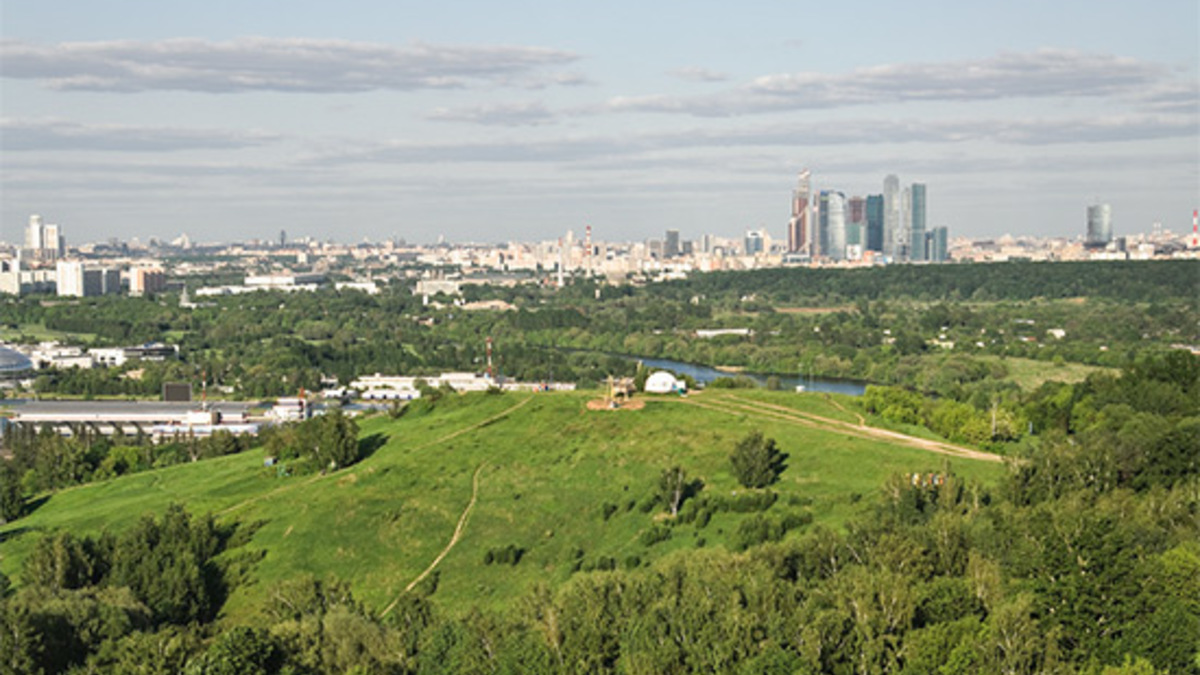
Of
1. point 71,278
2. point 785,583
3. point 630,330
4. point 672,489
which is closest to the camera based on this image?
point 785,583

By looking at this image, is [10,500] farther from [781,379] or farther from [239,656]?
[781,379]

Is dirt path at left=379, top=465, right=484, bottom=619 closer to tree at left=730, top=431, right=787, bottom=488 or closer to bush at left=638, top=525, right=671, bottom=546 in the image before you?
bush at left=638, top=525, right=671, bottom=546

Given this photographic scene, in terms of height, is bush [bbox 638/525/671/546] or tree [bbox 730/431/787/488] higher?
tree [bbox 730/431/787/488]

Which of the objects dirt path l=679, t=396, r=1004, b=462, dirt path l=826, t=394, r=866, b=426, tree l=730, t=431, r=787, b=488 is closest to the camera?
tree l=730, t=431, r=787, b=488

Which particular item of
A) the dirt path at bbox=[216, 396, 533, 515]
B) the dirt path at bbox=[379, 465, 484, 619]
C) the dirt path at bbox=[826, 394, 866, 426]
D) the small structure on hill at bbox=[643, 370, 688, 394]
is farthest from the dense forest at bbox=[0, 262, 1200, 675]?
the small structure on hill at bbox=[643, 370, 688, 394]

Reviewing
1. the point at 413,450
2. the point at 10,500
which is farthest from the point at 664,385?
the point at 10,500

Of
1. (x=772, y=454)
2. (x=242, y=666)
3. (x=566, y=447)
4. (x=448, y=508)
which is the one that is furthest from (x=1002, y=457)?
(x=242, y=666)
